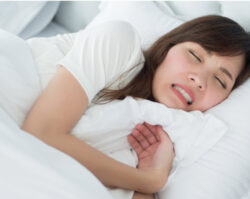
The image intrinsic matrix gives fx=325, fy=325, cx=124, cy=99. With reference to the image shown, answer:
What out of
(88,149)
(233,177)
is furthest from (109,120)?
(233,177)

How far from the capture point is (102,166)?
787mm

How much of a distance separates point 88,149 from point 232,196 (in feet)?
1.22

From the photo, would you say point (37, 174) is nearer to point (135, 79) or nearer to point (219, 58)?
point (135, 79)

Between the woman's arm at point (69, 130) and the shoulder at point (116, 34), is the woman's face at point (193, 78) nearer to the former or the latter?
the shoulder at point (116, 34)

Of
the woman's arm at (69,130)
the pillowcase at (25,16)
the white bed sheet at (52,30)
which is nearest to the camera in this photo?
the woman's arm at (69,130)

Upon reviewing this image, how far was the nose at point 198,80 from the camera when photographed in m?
0.91

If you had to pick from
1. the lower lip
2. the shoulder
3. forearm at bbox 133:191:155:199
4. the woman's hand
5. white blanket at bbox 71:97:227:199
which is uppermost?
the shoulder

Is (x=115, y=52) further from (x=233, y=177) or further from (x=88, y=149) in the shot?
(x=233, y=177)

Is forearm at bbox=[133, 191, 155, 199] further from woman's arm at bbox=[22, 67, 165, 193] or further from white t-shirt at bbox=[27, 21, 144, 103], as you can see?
white t-shirt at bbox=[27, 21, 144, 103]

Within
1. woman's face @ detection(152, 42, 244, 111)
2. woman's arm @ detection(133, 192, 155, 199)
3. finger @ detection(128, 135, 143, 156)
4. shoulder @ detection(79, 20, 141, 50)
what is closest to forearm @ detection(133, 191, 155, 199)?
woman's arm @ detection(133, 192, 155, 199)

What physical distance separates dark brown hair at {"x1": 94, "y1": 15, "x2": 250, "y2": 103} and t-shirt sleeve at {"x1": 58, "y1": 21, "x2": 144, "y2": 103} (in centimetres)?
5

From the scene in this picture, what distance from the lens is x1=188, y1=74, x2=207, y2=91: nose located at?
0.91 metres

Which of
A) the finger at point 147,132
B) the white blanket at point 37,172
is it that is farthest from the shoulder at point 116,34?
the white blanket at point 37,172

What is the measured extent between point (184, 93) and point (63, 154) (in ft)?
1.52
